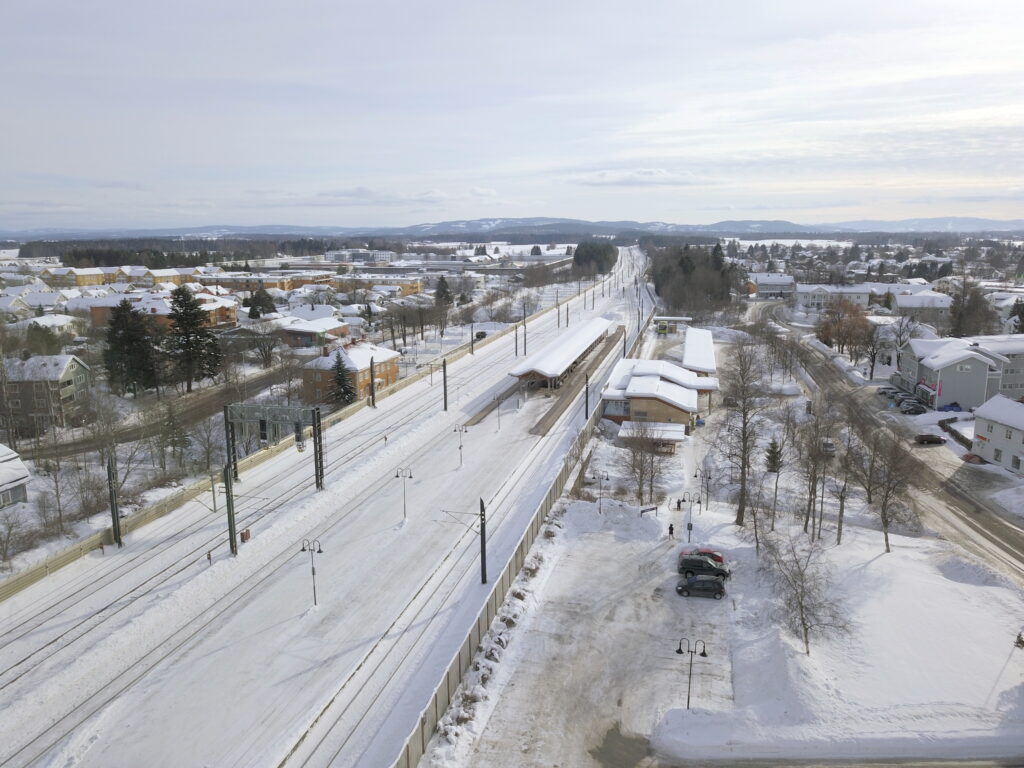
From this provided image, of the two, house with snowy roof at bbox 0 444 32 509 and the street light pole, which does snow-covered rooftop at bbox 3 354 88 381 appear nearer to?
house with snowy roof at bbox 0 444 32 509

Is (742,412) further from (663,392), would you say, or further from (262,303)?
(262,303)

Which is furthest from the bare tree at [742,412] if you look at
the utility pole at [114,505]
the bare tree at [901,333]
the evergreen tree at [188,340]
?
the evergreen tree at [188,340]

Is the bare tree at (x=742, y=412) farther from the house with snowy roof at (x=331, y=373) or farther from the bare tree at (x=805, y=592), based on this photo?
the house with snowy roof at (x=331, y=373)

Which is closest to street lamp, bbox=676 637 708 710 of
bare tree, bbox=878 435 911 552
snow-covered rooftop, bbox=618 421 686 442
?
bare tree, bbox=878 435 911 552

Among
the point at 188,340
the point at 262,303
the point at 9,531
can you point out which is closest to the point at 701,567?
the point at 9,531

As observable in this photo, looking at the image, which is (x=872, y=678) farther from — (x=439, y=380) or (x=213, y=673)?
(x=439, y=380)

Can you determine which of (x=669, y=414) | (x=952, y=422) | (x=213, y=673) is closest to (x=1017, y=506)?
(x=952, y=422)
